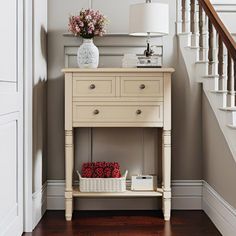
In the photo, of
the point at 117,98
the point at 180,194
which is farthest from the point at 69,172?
the point at 180,194

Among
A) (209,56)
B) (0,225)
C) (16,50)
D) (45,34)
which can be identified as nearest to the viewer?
(0,225)

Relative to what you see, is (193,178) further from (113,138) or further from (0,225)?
(0,225)

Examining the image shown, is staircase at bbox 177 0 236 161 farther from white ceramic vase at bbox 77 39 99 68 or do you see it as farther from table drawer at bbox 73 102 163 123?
white ceramic vase at bbox 77 39 99 68

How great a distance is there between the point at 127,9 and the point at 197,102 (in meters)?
0.94

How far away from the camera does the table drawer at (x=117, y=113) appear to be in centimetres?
366

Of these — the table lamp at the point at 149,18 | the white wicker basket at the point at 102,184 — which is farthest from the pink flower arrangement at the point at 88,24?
the white wicker basket at the point at 102,184

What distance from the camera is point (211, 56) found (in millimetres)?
3531

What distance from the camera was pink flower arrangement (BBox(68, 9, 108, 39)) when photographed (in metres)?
3.78

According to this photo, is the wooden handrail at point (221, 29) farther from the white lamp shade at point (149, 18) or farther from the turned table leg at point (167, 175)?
the turned table leg at point (167, 175)

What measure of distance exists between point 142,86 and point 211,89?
0.49 m

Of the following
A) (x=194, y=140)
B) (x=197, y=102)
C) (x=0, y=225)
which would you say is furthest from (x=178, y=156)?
(x=0, y=225)

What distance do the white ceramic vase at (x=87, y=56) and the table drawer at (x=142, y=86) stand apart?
29 cm

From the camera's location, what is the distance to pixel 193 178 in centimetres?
410

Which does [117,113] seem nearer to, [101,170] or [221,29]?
[101,170]
